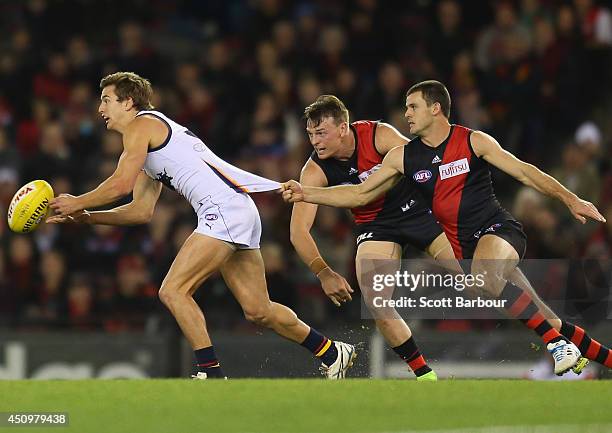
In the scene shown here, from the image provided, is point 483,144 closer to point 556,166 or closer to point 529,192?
point 529,192

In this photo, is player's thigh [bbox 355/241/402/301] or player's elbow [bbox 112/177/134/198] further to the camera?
player's thigh [bbox 355/241/402/301]

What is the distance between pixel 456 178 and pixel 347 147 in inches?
35.2

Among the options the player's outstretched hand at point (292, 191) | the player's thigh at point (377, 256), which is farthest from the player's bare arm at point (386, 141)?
the player's outstretched hand at point (292, 191)

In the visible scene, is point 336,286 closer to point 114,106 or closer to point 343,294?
point 343,294

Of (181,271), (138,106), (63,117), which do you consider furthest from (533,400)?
(63,117)

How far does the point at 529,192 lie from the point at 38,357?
493 centimetres

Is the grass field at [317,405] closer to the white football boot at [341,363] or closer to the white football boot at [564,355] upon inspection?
the white football boot at [564,355]

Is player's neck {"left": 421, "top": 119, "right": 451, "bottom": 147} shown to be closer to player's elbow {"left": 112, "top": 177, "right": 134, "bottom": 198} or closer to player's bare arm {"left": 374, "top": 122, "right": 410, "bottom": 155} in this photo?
player's bare arm {"left": 374, "top": 122, "right": 410, "bottom": 155}

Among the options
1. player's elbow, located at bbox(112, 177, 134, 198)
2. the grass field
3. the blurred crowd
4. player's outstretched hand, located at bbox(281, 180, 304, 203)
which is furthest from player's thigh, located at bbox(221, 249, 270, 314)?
the blurred crowd

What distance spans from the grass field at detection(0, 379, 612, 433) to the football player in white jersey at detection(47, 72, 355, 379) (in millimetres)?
640

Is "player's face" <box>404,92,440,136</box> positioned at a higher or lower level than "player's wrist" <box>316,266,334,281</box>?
higher

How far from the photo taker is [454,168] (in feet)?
28.4

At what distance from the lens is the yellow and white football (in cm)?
878

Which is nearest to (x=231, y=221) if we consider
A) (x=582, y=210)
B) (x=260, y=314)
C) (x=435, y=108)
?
(x=260, y=314)
